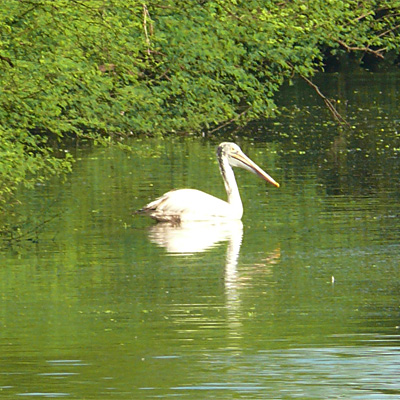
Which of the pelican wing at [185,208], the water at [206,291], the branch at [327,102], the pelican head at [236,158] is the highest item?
the branch at [327,102]

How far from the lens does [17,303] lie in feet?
39.9

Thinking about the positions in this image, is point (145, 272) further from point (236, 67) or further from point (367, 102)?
point (367, 102)

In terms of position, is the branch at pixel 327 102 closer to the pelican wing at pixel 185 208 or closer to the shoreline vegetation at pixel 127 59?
the shoreline vegetation at pixel 127 59

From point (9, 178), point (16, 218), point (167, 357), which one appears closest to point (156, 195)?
point (16, 218)

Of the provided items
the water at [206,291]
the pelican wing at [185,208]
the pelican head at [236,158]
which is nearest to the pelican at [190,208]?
the pelican wing at [185,208]

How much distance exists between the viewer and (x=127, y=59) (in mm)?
18516

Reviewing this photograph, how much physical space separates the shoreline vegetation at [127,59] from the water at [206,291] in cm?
89

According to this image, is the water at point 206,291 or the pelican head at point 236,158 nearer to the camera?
the water at point 206,291

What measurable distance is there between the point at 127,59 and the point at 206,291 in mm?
6538

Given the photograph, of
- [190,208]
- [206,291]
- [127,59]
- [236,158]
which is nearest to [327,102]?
Result: [236,158]

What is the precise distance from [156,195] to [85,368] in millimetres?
10096

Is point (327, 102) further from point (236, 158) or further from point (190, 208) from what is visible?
point (190, 208)

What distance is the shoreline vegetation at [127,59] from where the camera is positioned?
1606 cm

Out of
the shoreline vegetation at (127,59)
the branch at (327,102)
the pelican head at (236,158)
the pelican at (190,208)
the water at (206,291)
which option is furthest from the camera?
the branch at (327,102)
